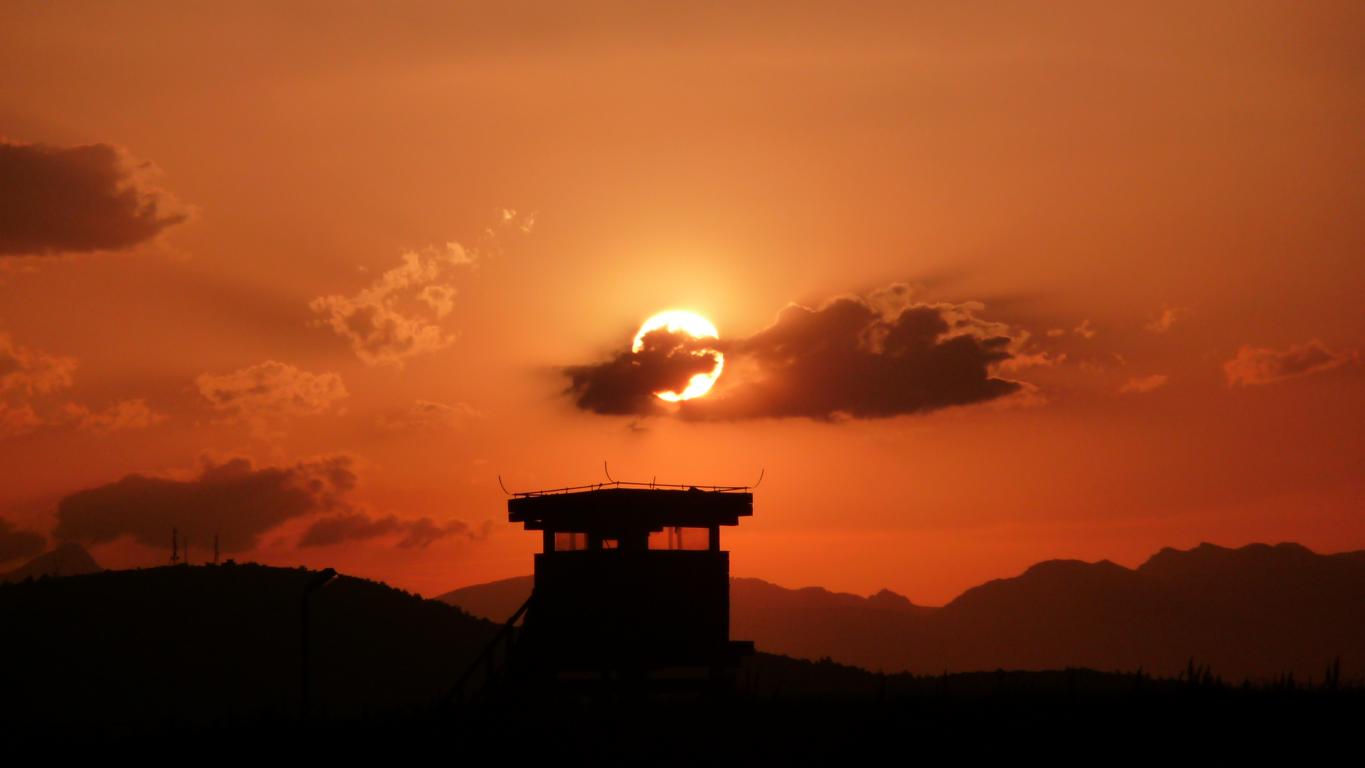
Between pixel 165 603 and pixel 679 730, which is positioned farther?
pixel 165 603

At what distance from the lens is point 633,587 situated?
145 feet

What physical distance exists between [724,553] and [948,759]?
18863 millimetres

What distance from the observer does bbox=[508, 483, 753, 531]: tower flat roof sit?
145ft

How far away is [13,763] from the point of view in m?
30.0

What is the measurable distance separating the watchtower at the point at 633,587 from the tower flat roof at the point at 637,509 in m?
0.03

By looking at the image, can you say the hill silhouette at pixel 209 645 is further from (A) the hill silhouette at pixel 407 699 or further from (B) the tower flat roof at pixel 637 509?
(B) the tower flat roof at pixel 637 509

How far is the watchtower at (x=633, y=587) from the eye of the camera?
4431cm

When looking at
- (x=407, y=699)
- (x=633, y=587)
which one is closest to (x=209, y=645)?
(x=407, y=699)

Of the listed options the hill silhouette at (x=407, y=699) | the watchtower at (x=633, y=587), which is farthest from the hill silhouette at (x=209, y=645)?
the watchtower at (x=633, y=587)

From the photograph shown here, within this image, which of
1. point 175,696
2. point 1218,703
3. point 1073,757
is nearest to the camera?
point 1073,757

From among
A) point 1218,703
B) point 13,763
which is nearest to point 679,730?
point 1218,703

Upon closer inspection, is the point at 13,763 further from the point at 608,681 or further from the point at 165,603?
the point at 165,603

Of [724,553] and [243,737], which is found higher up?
[724,553]

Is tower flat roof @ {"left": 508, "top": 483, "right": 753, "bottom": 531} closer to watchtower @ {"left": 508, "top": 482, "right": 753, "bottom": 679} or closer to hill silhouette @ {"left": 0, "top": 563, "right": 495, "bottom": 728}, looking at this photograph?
watchtower @ {"left": 508, "top": 482, "right": 753, "bottom": 679}
